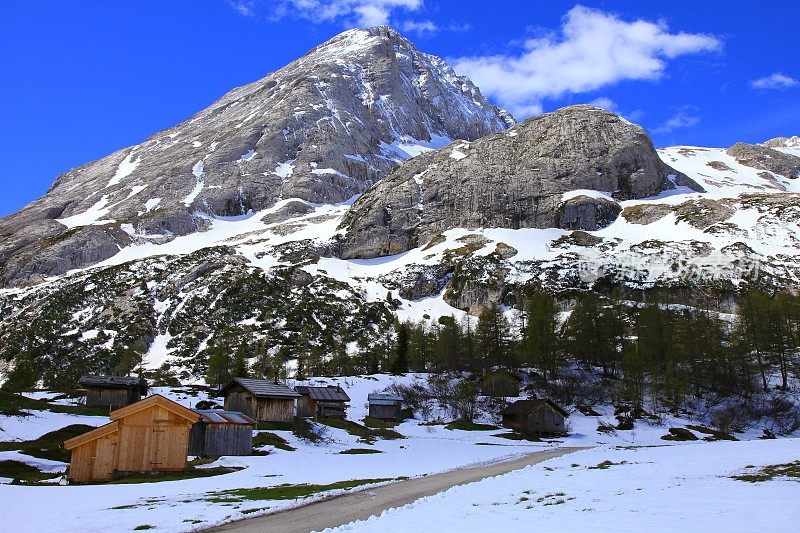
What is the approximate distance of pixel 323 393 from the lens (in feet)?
229

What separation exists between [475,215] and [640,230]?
49.9m

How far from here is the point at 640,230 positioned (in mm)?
163750

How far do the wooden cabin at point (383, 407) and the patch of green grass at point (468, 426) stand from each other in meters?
7.19

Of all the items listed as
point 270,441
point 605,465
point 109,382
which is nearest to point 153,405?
point 270,441

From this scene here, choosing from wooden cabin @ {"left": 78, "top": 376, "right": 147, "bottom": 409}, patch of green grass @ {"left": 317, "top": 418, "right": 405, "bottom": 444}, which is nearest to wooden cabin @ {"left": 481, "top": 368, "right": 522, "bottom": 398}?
patch of green grass @ {"left": 317, "top": 418, "right": 405, "bottom": 444}

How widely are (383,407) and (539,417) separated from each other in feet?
64.8

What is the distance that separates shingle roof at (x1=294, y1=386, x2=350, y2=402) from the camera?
225ft

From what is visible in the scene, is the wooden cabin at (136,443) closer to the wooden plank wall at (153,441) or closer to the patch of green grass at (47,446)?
the wooden plank wall at (153,441)

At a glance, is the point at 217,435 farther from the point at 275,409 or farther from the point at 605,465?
the point at 605,465

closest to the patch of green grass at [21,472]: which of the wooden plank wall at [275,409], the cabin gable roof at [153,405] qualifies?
the cabin gable roof at [153,405]

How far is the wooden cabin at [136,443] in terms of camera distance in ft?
111

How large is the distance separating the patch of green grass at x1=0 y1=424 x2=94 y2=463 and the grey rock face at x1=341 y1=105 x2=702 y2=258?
13157cm

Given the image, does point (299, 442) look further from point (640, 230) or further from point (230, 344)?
point (640, 230)

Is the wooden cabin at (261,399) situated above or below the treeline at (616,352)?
below
